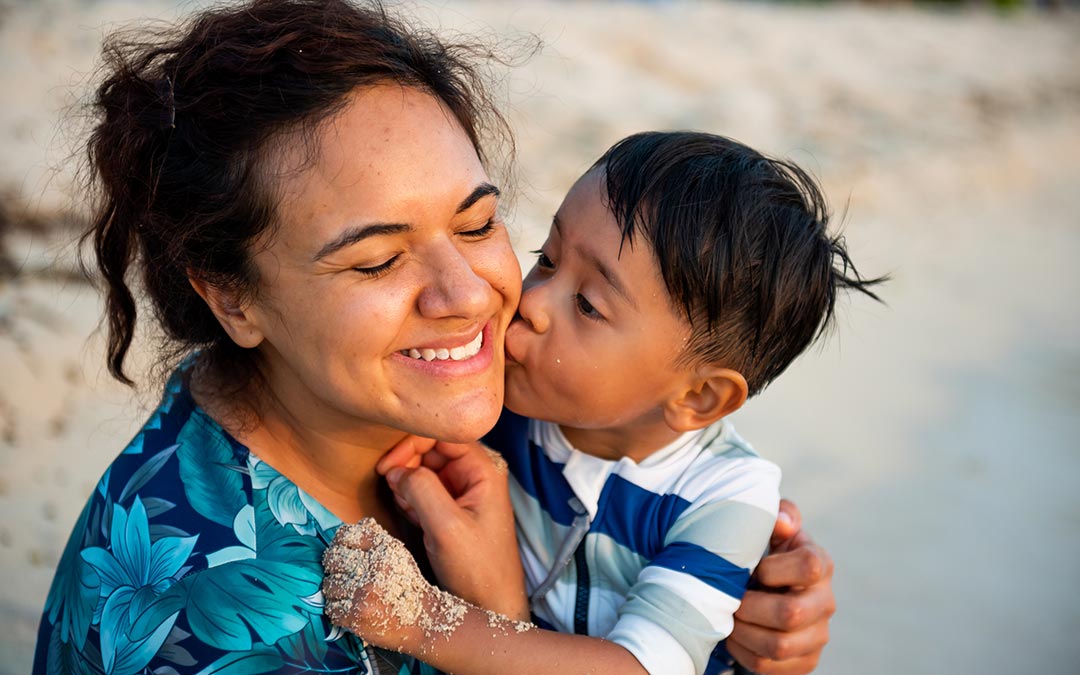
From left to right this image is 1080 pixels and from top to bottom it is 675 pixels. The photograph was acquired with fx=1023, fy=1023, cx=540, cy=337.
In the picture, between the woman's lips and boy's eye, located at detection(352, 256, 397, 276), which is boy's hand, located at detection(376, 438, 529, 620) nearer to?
the woman's lips

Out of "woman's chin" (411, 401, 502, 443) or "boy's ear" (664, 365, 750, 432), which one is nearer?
"woman's chin" (411, 401, 502, 443)

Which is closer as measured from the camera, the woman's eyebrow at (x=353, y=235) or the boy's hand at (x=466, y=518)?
the woman's eyebrow at (x=353, y=235)

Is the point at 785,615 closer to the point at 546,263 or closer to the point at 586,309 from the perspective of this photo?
the point at 586,309

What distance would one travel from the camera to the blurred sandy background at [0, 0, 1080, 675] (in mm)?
5480

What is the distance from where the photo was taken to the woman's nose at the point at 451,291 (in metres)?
2.27

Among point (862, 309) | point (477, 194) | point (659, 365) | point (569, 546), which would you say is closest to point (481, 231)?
point (477, 194)

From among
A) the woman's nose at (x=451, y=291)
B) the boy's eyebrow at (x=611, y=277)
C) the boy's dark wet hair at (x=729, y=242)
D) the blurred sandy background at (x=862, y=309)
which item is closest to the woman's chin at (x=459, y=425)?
the woman's nose at (x=451, y=291)

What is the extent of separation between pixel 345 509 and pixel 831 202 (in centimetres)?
852

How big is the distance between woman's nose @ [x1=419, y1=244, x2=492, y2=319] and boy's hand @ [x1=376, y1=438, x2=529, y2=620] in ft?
1.66

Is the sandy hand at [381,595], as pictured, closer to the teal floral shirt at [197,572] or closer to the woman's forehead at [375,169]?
the teal floral shirt at [197,572]

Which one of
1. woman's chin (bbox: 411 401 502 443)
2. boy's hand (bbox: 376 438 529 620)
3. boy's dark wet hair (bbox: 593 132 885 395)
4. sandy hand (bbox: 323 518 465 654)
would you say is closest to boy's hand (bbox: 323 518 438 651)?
sandy hand (bbox: 323 518 465 654)

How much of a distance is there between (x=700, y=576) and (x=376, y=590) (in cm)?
77

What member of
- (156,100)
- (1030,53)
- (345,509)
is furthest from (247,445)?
(1030,53)

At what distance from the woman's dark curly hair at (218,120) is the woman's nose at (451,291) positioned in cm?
39
